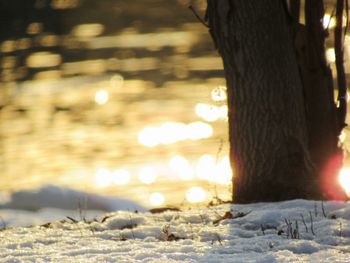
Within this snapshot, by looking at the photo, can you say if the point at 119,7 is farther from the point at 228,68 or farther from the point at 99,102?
the point at 228,68

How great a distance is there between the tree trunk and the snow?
362 millimetres

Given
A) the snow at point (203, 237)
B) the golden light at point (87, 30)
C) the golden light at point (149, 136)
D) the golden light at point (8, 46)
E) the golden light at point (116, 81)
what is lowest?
the snow at point (203, 237)

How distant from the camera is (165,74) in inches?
925

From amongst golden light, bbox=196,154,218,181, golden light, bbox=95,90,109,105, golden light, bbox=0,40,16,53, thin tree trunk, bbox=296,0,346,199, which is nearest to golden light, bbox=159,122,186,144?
golden light, bbox=196,154,218,181

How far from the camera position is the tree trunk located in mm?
8727

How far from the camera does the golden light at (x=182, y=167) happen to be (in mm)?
16406

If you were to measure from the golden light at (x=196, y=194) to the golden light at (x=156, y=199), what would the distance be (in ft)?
1.22

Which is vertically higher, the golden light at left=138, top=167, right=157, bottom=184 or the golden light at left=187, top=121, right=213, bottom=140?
the golden light at left=187, top=121, right=213, bottom=140

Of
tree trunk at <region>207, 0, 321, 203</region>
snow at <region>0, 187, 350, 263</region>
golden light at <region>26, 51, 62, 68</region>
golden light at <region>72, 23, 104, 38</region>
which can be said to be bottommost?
snow at <region>0, 187, 350, 263</region>

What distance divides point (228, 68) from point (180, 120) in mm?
10885

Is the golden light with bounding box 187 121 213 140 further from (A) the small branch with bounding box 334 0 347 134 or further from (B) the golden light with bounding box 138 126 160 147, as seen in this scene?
(A) the small branch with bounding box 334 0 347 134

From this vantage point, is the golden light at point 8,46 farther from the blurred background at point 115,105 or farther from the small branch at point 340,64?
the small branch at point 340,64

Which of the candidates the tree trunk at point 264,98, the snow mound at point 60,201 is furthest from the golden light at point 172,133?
the tree trunk at point 264,98

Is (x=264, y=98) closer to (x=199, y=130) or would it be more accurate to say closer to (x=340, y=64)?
(x=340, y=64)
